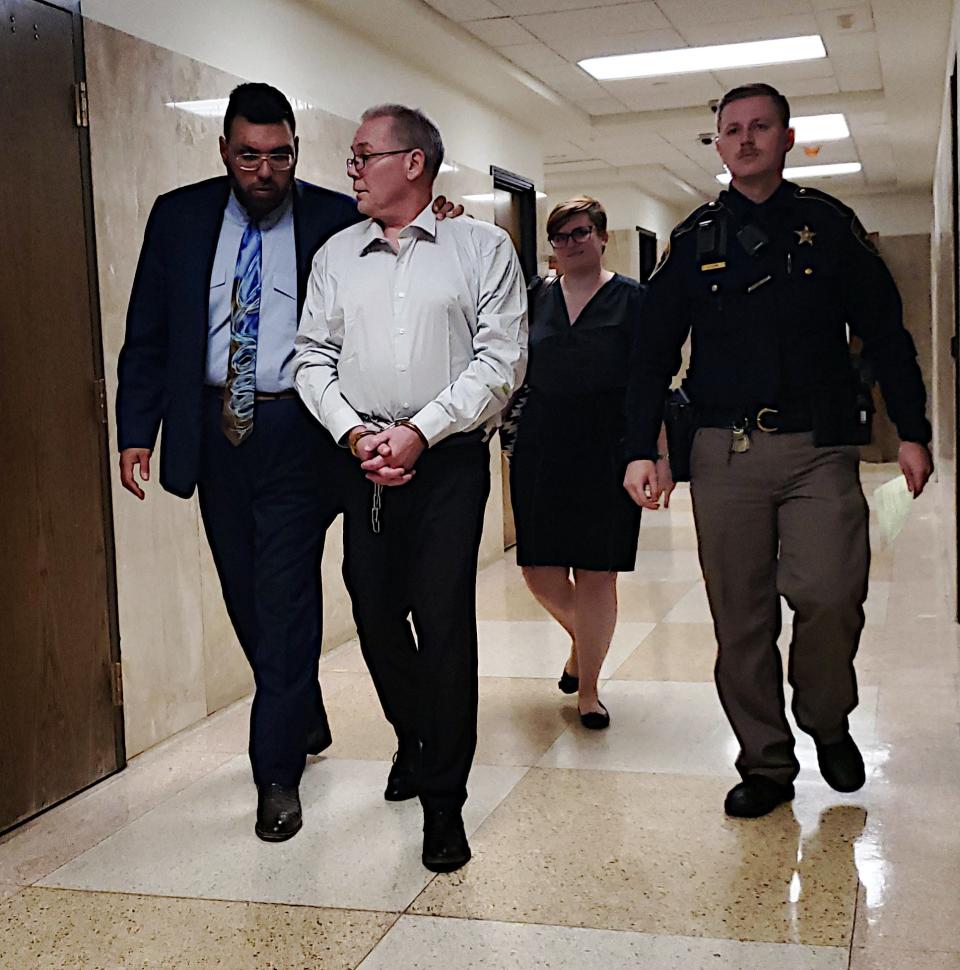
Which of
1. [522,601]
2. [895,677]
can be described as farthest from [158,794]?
[522,601]

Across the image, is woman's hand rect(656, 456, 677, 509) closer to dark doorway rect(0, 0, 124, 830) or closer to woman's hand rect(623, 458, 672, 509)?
woman's hand rect(623, 458, 672, 509)

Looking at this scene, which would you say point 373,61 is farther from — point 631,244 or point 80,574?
point 631,244

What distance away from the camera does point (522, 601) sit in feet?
21.7

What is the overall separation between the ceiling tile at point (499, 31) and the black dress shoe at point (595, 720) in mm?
3790

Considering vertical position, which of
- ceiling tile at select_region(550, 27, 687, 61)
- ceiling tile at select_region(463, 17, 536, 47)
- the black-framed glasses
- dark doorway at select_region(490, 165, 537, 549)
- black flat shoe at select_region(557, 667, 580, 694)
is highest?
ceiling tile at select_region(550, 27, 687, 61)

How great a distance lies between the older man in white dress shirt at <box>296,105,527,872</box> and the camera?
9.91ft

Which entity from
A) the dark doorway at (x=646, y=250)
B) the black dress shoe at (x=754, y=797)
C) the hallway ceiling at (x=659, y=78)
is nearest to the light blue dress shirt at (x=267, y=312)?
the black dress shoe at (x=754, y=797)

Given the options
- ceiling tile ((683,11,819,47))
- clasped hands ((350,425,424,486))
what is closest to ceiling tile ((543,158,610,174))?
ceiling tile ((683,11,819,47))

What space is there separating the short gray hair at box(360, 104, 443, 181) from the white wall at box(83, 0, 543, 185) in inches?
56.5

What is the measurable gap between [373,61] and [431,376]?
3.82 m

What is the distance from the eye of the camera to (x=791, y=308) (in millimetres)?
3172

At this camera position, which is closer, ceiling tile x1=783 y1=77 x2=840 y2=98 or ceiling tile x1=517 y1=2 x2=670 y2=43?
ceiling tile x1=517 y1=2 x2=670 y2=43

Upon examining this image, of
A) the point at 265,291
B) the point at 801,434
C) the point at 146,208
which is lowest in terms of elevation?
the point at 801,434

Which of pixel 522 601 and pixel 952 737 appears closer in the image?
pixel 952 737
